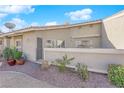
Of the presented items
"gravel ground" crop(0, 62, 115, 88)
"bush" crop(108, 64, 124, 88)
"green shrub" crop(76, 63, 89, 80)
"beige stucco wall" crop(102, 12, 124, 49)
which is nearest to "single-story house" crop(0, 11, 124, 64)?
"beige stucco wall" crop(102, 12, 124, 49)

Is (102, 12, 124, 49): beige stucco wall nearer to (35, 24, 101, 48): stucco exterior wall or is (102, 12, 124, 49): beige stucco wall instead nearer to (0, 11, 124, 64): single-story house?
(0, 11, 124, 64): single-story house

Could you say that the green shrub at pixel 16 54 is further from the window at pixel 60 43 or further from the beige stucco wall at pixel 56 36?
the window at pixel 60 43

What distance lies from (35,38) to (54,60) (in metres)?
2.74

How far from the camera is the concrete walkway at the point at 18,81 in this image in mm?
8077

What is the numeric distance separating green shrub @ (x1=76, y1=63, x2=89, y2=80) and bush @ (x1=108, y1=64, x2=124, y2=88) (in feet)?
3.96

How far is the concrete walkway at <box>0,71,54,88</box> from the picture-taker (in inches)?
318

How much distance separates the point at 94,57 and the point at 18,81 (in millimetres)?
4397

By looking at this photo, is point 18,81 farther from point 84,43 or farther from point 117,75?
point 84,43

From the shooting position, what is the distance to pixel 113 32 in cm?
1061

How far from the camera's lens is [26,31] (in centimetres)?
1168

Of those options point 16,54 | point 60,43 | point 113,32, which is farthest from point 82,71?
point 16,54

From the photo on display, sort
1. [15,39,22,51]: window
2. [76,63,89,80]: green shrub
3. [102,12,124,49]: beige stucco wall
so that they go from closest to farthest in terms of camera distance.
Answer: [76,63,89,80]: green shrub → [102,12,124,49]: beige stucco wall → [15,39,22,51]: window

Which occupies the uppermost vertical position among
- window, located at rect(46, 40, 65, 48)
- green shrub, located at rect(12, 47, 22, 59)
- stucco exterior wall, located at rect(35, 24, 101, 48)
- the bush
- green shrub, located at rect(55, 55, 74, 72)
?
stucco exterior wall, located at rect(35, 24, 101, 48)
